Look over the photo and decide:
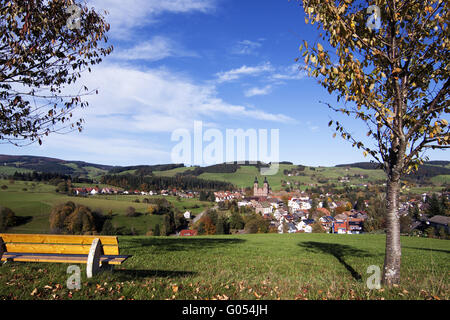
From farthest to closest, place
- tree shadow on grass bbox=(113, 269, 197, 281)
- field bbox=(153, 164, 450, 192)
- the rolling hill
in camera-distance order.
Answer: field bbox=(153, 164, 450, 192), the rolling hill, tree shadow on grass bbox=(113, 269, 197, 281)

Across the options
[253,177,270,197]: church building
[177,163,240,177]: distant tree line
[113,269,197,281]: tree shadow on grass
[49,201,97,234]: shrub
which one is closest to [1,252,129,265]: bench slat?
[113,269,197,281]: tree shadow on grass

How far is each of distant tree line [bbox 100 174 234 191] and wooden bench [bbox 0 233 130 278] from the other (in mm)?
96179

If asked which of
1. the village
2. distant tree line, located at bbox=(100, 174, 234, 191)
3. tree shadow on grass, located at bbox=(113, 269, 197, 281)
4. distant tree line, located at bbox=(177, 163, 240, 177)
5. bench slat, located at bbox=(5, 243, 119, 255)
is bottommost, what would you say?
the village

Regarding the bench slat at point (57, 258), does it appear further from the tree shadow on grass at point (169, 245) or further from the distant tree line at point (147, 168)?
the distant tree line at point (147, 168)

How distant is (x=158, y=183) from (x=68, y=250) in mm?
104004

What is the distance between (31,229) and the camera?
47.3 metres

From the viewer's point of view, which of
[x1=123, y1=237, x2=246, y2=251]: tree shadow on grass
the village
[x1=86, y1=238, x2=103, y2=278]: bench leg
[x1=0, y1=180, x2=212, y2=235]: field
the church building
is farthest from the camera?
the church building

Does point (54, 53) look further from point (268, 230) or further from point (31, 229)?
point (268, 230)

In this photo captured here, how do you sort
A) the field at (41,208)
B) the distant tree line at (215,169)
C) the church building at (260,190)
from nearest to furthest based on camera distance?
1. the field at (41,208)
2. the church building at (260,190)
3. the distant tree line at (215,169)

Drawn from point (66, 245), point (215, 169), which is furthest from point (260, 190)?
point (66, 245)

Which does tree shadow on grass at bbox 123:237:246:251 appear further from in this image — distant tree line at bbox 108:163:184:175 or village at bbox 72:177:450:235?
distant tree line at bbox 108:163:184:175

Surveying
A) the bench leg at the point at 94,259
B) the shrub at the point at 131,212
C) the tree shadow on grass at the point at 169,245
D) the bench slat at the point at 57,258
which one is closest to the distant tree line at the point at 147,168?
the shrub at the point at 131,212

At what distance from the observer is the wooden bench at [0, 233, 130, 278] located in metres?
6.29

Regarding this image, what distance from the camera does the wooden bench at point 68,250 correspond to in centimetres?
629
